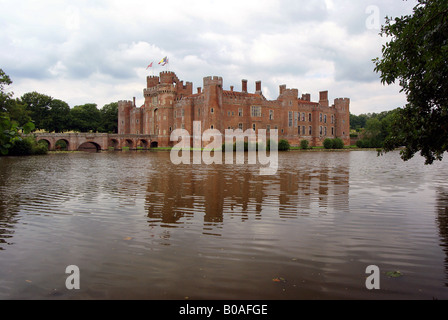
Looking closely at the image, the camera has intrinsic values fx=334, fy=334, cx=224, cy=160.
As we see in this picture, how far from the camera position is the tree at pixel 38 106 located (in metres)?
83.8

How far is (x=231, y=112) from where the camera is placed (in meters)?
74.3

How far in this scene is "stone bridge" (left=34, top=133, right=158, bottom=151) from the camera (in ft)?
216

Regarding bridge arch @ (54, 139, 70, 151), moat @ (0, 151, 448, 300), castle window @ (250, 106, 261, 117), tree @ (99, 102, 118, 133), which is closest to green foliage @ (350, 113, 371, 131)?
castle window @ (250, 106, 261, 117)

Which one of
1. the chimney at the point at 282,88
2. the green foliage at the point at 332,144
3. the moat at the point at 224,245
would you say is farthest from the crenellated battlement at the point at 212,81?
the moat at the point at 224,245

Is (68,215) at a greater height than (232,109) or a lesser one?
lesser

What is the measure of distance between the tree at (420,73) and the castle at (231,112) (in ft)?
201

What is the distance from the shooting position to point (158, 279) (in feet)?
16.8

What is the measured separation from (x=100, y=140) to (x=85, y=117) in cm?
2773

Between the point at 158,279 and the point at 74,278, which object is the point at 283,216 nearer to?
the point at 158,279

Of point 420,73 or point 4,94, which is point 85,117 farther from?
point 420,73

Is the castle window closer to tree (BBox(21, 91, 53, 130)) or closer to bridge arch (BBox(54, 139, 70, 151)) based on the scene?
bridge arch (BBox(54, 139, 70, 151))
